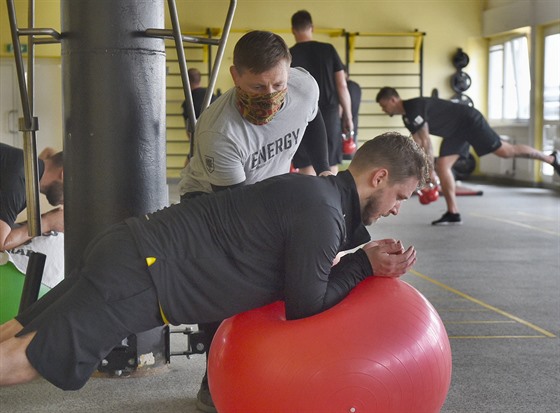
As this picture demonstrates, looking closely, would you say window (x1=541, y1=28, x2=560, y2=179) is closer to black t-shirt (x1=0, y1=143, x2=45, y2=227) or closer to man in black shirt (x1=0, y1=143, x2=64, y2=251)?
man in black shirt (x1=0, y1=143, x2=64, y2=251)

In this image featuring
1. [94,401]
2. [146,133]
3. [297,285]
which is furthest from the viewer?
[146,133]

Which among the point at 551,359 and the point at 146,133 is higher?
the point at 146,133

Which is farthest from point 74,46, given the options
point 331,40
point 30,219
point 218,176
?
point 331,40

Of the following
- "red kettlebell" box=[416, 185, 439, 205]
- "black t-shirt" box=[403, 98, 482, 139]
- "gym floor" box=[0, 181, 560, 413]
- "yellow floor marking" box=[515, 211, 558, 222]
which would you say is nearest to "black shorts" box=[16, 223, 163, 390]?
"gym floor" box=[0, 181, 560, 413]

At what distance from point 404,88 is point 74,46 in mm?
11937

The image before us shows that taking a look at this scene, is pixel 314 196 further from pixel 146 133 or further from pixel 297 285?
pixel 146 133

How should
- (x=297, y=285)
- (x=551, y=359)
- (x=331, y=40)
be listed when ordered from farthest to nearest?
(x=331, y=40)
(x=551, y=359)
(x=297, y=285)

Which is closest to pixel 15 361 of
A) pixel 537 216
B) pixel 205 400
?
pixel 205 400

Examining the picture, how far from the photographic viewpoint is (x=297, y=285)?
98.9 inches

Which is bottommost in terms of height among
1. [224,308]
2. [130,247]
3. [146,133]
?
[224,308]

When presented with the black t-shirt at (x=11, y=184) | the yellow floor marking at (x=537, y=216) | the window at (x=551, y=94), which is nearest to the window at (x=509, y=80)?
the window at (x=551, y=94)

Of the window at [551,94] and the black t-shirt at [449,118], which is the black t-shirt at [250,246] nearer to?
the black t-shirt at [449,118]

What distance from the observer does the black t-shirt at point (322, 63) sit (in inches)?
282

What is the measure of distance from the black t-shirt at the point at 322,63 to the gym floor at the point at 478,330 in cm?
144
